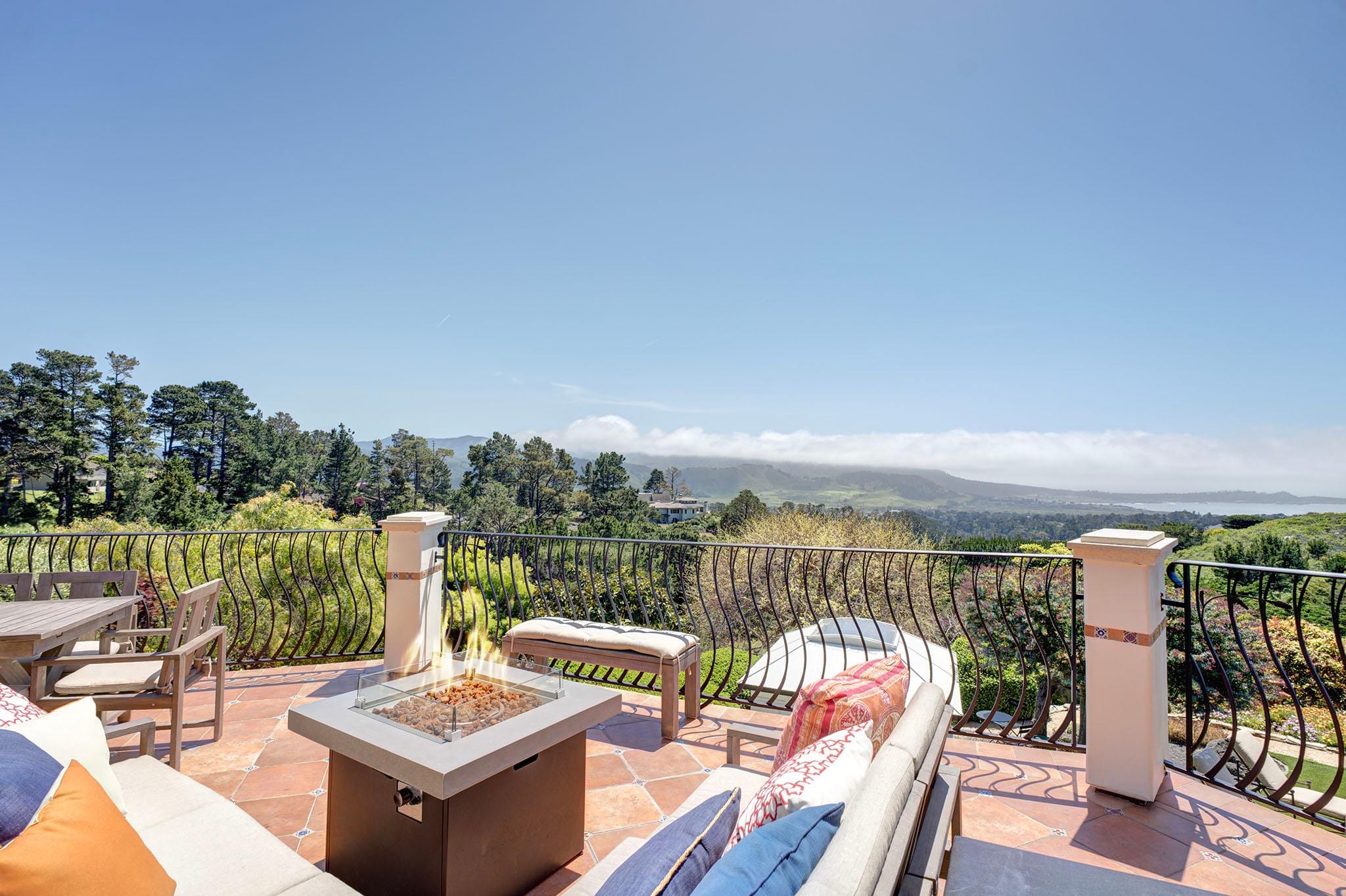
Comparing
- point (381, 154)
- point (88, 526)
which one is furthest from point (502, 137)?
point (88, 526)

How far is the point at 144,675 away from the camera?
114 inches

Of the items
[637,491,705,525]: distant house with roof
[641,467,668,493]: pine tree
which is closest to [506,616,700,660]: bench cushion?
[637,491,705,525]: distant house with roof

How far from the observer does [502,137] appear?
10.9m

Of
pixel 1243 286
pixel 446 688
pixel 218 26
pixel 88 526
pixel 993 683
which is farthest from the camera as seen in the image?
pixel 1243 286

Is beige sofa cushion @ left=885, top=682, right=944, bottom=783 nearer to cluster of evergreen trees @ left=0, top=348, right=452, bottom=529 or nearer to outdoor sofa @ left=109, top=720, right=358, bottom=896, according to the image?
outdoor sofa @ left=109, top=720, right=358, bottom=896

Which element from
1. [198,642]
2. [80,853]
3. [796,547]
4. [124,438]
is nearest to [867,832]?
[80,853]

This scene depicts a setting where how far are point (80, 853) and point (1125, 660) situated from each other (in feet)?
10.5

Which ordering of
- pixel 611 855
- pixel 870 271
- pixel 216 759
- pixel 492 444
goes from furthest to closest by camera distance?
pixel 492 444 < pixel 870 271 < pixel 216 759 < pixel 611 855

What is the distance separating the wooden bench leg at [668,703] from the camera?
10.7 feet

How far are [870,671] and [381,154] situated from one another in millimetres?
11857

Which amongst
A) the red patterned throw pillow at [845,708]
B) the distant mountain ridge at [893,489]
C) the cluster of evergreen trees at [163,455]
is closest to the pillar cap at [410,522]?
the red patterned throw pillow at [845,708]

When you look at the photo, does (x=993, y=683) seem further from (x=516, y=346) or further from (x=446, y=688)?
(x=516, y=346)

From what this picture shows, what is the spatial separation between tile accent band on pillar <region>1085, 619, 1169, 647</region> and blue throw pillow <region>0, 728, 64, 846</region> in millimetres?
3242

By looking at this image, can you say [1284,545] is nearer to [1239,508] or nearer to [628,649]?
[1239,508]
